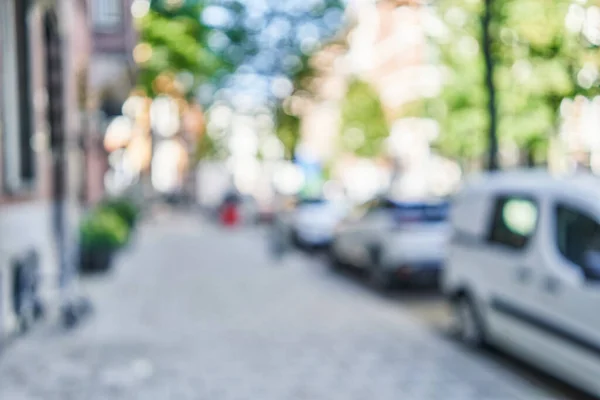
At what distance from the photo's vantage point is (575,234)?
6668mm

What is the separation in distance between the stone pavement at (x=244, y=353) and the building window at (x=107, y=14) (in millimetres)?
6722

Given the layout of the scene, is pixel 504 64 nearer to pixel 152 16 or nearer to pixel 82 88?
pixel 82 88

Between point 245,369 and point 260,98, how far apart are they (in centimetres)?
3002

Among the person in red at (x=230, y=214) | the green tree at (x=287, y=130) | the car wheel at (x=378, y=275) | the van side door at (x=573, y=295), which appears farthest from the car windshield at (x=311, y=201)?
the van side door at (x=573, y=295)

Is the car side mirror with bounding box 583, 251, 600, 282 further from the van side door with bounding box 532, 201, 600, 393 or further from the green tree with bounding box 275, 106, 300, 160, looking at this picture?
the green tree with bounding box 275, 106, 300, 160

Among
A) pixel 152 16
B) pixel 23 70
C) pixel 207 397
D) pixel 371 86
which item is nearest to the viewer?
pixel 207 397

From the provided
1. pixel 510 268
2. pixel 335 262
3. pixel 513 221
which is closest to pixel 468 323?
pixel 510 268

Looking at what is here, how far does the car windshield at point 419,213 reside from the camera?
12.6 m

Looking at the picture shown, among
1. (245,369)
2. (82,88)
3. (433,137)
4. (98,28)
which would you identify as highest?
(98,28)

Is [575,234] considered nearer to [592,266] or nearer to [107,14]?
[592,266]

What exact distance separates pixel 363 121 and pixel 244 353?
153ft

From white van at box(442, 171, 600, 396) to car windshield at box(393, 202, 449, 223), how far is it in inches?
139

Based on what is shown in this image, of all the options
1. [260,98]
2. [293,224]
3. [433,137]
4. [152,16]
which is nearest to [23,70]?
[433,137]

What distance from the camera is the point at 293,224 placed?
23109 millimetres
